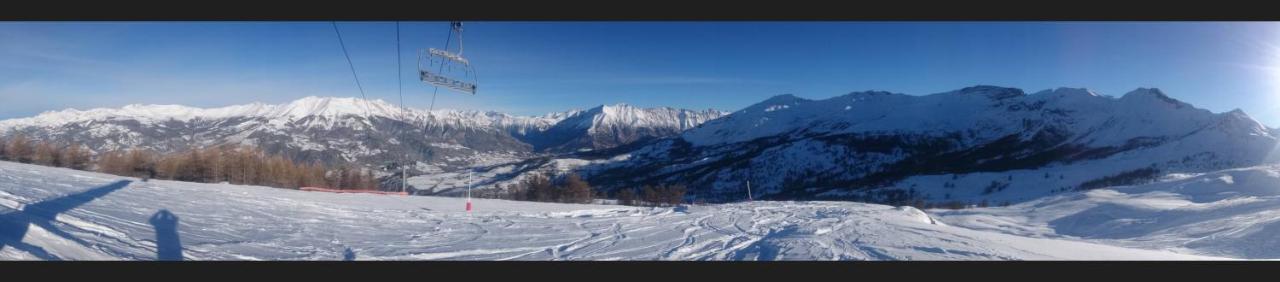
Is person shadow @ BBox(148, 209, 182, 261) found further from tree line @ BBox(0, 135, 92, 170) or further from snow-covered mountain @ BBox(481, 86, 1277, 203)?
snow-covered mountain @ BBox(481, 86, 1277, 203)

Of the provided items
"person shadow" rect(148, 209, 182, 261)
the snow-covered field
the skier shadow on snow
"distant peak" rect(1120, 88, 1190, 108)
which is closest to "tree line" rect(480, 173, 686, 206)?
the snow-covered field

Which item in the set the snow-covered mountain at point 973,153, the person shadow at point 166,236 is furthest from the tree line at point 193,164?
the snow-covered mountain at point 973,153

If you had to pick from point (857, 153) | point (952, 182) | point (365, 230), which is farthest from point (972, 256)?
point (857, 153)

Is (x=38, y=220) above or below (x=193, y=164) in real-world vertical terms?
below

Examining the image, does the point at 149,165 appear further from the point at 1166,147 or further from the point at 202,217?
the point at 1166,147

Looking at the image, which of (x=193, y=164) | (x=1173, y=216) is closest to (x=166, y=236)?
(x=1173, y=216)

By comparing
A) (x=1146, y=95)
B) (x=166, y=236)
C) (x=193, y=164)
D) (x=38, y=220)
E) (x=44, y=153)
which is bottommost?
(x=166, y=236)

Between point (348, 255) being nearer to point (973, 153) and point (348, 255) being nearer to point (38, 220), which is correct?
point (38, 220)
